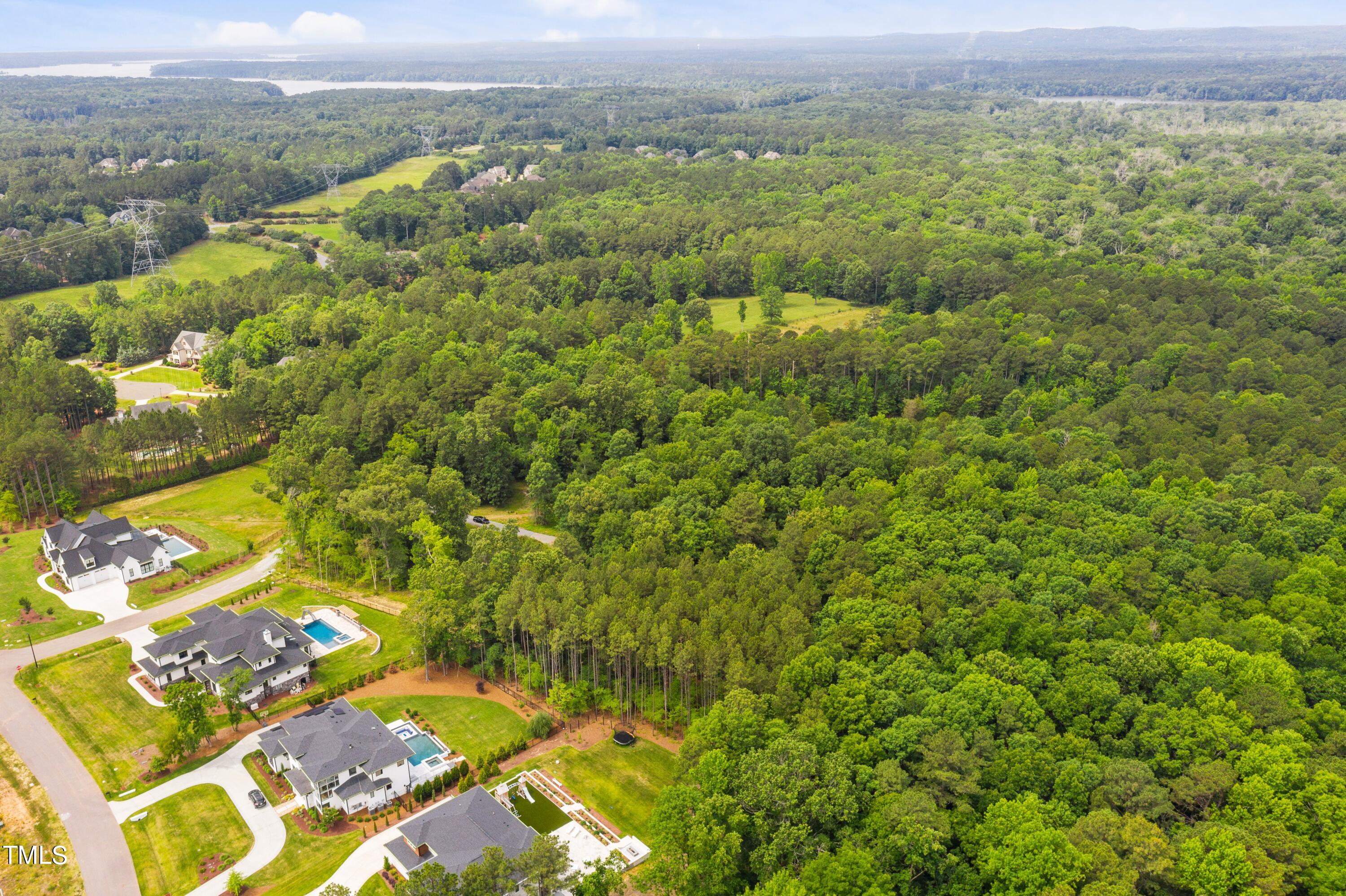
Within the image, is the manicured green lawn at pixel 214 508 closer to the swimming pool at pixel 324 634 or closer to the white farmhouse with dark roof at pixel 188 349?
the swimming pool at pixel 324 634

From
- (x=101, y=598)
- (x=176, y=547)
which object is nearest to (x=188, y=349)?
(x=176, y=547)

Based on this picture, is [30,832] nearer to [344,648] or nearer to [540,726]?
→ [344,648]

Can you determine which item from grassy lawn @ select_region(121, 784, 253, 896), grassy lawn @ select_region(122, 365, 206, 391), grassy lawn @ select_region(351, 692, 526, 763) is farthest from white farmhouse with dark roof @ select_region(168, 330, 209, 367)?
grassy lawn @ select_region(121, 784, 253, 896)

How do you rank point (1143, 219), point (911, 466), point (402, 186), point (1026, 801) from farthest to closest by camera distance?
point (402, 186), point (1143, 219), point (911, 466), point (1026, 801)

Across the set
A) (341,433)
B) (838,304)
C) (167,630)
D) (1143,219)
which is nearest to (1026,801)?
(167,630)

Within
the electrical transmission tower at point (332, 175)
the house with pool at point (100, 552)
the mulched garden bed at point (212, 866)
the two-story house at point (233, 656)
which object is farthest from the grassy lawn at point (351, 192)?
the mulched garden bed at point (212, 866)

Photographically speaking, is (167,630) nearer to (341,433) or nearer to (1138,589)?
(341,433)

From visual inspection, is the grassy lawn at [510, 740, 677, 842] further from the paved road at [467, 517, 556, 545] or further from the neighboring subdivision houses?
the paved road at [467, 517, 556, 545]
